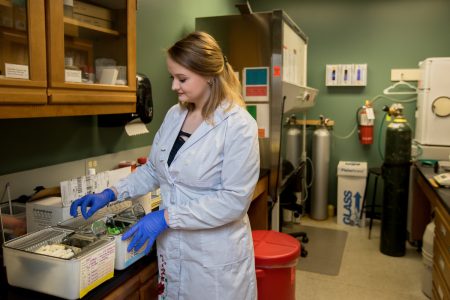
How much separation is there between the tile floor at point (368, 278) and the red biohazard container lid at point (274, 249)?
750mm

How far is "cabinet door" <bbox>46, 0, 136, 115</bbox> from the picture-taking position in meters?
1.28

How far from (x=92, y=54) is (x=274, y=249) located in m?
1.28

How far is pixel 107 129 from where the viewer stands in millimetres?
2139

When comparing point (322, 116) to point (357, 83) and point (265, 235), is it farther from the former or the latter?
point (265, 235)

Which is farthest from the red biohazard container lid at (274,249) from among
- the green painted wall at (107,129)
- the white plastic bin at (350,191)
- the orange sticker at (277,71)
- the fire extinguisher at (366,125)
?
the fire extinguisher at (366,125)

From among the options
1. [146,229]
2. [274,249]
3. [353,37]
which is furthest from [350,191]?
[146,229]

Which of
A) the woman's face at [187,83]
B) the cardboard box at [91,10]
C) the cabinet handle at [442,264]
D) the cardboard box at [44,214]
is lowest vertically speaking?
the cabinet handle at [442,264]

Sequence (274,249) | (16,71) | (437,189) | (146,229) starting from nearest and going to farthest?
(16,71) → (146,229) → (274,249) → (437,189)

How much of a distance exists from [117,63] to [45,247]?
83cm

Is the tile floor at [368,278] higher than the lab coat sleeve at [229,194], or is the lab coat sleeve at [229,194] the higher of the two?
the lab coat sleeve at [229,194]

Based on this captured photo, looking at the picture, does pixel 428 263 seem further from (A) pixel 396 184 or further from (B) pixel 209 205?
(B) pixel 209 205

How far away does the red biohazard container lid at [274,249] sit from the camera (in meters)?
1.94

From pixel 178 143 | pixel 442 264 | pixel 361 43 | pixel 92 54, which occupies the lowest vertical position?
pixel 442 264

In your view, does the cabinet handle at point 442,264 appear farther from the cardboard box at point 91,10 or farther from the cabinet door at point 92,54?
the cardboard box at point 91,10
